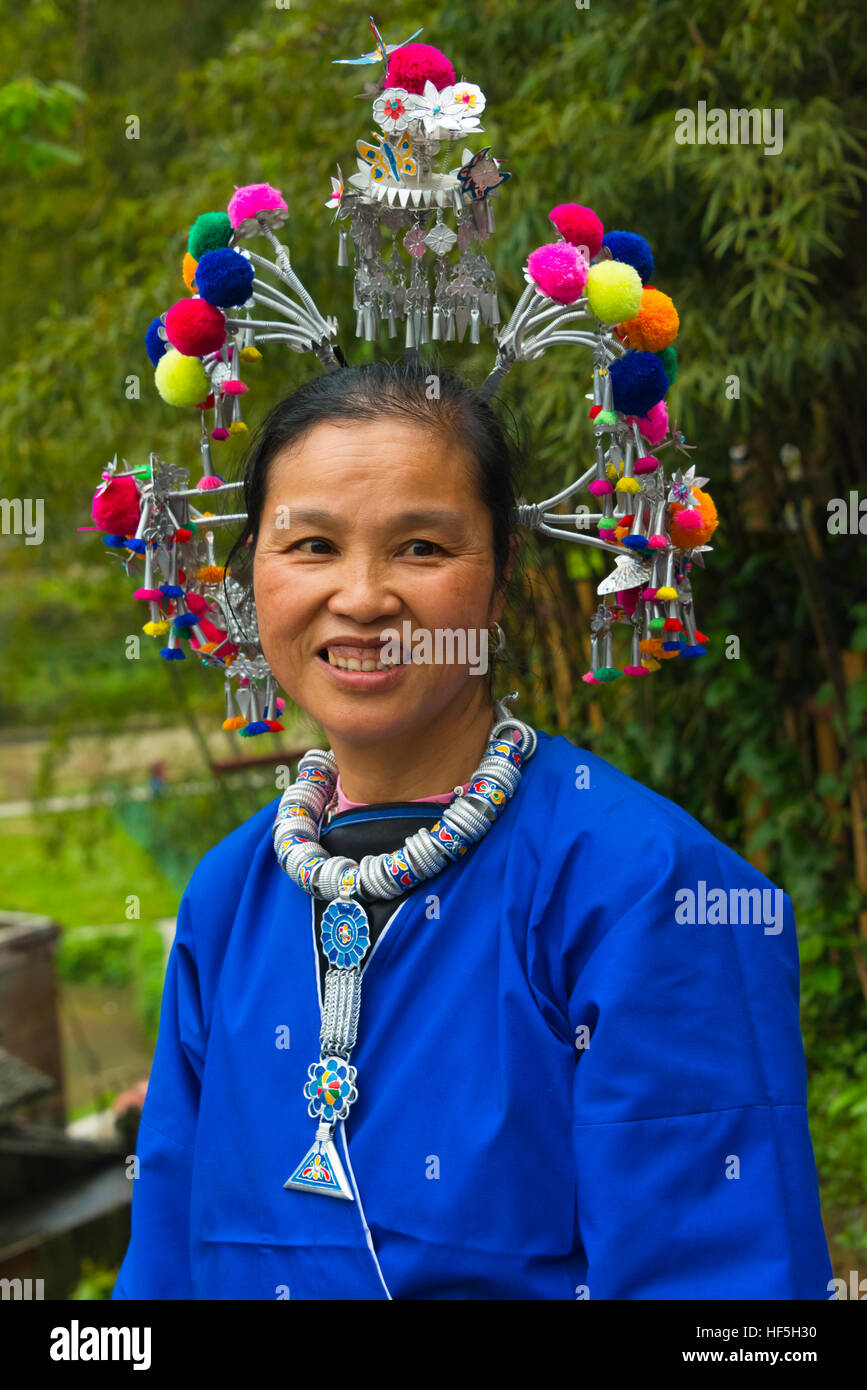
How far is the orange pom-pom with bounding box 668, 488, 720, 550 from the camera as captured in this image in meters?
1.37

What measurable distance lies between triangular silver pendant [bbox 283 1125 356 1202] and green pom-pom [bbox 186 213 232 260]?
883mm

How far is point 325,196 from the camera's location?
3.07m

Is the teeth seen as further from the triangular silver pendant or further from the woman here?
the triangular silver pendant

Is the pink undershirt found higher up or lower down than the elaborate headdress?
lower down

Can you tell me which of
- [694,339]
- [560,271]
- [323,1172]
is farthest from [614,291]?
[694,339]

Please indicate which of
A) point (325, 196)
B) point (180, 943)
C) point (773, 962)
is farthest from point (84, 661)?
point (773, 962)

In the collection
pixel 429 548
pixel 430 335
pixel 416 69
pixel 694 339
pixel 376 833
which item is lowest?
pixel 376 833

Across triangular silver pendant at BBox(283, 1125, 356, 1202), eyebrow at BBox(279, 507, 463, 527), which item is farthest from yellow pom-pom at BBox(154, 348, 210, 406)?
triangular silver pendant at BBox(283, 1125, 356, 1202)

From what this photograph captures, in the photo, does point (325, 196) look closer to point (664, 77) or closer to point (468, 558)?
point (664, 77)

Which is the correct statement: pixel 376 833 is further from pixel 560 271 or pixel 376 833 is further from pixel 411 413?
pixel 560 271

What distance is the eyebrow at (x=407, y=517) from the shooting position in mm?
1207

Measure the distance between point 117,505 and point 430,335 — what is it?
399 millimetres

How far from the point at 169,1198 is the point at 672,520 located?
34.8 inches

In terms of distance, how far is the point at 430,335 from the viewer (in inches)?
58.6
